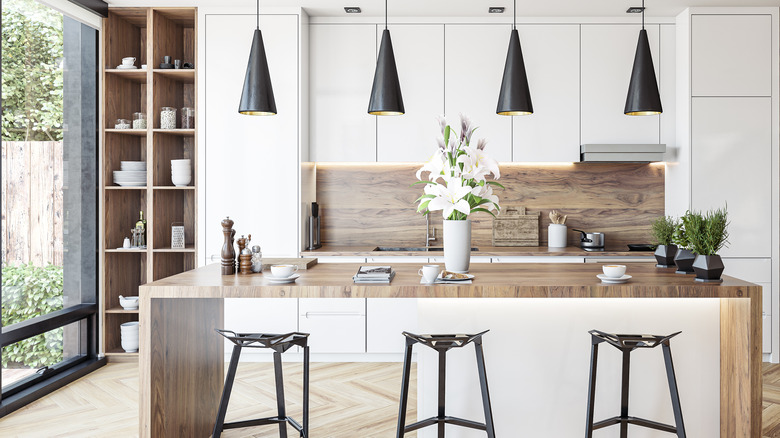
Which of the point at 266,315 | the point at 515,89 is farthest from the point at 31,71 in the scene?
the point at 515,89

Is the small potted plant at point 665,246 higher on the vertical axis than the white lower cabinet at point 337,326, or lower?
higher

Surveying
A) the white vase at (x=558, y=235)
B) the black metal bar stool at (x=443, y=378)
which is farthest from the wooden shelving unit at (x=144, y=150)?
the white vase at (x=558, y=235)

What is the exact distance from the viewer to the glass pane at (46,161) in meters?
3.47

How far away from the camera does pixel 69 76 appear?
13.4 feet

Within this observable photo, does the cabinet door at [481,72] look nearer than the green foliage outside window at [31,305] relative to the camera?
No

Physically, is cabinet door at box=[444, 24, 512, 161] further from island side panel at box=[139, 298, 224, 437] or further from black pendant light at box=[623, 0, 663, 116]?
island side panel at box=[139, 298, 224, 437]

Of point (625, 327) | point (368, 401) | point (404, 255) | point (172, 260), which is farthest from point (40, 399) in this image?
point (625, 327)

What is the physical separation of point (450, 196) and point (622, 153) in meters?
2.47

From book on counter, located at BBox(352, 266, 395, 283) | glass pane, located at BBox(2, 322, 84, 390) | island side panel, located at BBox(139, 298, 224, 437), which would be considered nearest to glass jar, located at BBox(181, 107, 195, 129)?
glass pane, located at BBox(2, 322, 84, 390)

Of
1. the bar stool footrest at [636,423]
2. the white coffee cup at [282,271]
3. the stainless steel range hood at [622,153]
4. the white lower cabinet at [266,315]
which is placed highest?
the stainless steel range hood at [622,153]

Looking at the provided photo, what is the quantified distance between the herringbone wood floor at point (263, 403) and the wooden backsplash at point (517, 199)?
1.28 m

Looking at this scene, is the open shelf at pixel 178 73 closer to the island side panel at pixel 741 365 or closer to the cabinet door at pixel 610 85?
the cabinet door at pixel 610 85

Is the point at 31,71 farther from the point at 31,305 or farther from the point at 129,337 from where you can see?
the point at 129,337

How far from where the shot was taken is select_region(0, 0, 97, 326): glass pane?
11.4ft
